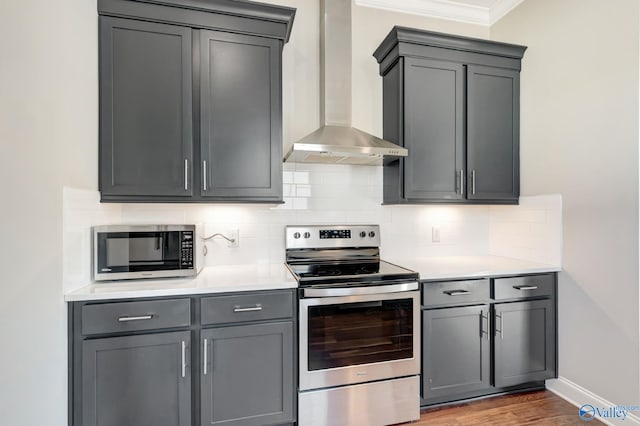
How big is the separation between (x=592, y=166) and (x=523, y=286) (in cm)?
90

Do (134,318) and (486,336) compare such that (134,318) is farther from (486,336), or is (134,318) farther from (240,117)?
(486,336)

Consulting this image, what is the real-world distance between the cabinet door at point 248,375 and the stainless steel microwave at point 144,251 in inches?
18.2

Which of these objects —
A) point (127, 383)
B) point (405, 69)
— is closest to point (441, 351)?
point (127, 383)

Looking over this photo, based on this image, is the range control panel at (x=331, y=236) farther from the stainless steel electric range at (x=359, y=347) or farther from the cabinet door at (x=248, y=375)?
the cabinet door at (x=248, y=375)

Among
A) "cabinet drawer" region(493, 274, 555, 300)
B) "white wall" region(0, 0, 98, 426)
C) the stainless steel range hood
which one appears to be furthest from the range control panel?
"white wall" region(0, 0, 98, 426)

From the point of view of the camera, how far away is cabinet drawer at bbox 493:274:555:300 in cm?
218

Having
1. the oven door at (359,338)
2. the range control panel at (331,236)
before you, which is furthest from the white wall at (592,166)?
the range control panel at (331,236)

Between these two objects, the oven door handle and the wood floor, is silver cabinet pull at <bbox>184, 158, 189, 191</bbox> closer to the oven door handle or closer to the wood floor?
the oven door handle

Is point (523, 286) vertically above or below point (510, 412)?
above

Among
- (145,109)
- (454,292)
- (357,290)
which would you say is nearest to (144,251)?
(145,109)

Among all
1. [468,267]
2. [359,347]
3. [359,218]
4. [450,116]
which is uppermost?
[450,116]

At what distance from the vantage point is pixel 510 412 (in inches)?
82.7

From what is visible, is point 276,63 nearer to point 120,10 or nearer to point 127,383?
point 120,10

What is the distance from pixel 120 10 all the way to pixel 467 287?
8.88 feet
